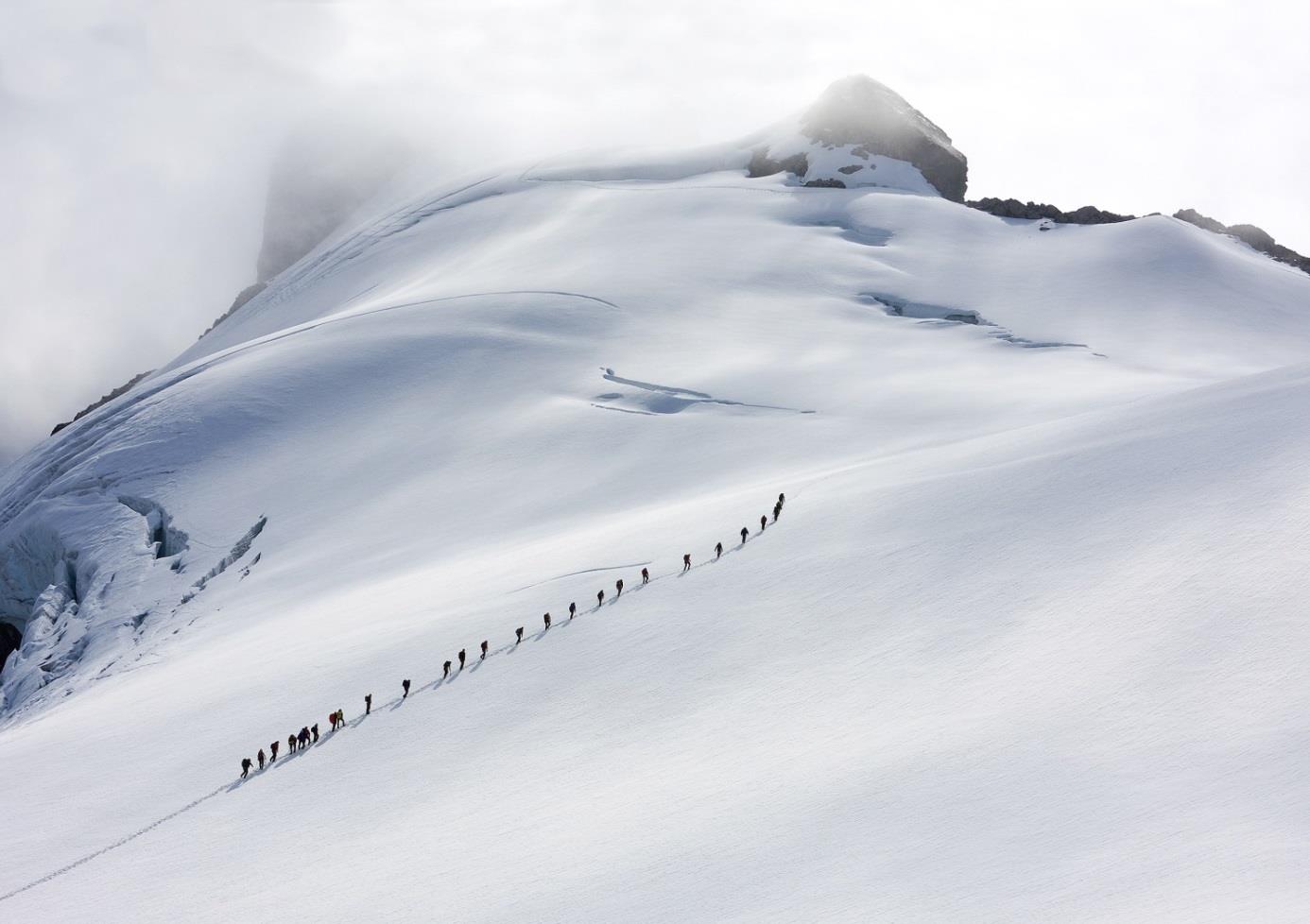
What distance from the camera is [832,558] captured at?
99.2ft

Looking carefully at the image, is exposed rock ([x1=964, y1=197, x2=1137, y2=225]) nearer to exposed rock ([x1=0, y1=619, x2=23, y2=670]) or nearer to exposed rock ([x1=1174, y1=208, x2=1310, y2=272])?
exposed rock ([x1=1174, y1=208, x2=1310, y2=272])

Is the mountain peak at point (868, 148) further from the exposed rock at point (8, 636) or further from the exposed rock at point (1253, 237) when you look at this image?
the exposed rock at point (8, 636)

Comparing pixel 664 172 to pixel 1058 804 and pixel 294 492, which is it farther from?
pixel 1058 804

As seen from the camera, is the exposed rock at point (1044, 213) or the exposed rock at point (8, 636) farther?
the exposed rock at point (1044, 213)

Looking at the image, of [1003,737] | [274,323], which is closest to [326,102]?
[274,323]

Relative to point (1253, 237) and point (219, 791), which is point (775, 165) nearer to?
point (1253, 237)

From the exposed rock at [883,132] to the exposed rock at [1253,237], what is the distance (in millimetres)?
18672

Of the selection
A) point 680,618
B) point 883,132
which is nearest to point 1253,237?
point 883,132

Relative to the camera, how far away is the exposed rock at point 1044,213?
8412cm

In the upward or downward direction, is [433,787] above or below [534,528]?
below

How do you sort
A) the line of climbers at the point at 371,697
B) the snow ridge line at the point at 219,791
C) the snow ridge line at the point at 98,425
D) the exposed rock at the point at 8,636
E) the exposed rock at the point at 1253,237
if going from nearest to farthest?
Result: 1. the snow ridge line at the point at 219,791
2. the line of climbers at the point at 371,697
3. the exposed rock at the point at 8,636
4. the snow ridge line at the point at 98,425
5. the exposed rock at the point at 1253,237

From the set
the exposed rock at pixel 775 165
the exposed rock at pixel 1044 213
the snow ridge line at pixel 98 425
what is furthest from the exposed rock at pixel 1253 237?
the snow ridge line at pixel 98 425

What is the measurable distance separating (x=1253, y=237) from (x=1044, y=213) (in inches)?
625

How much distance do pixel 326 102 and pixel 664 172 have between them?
108279mm
